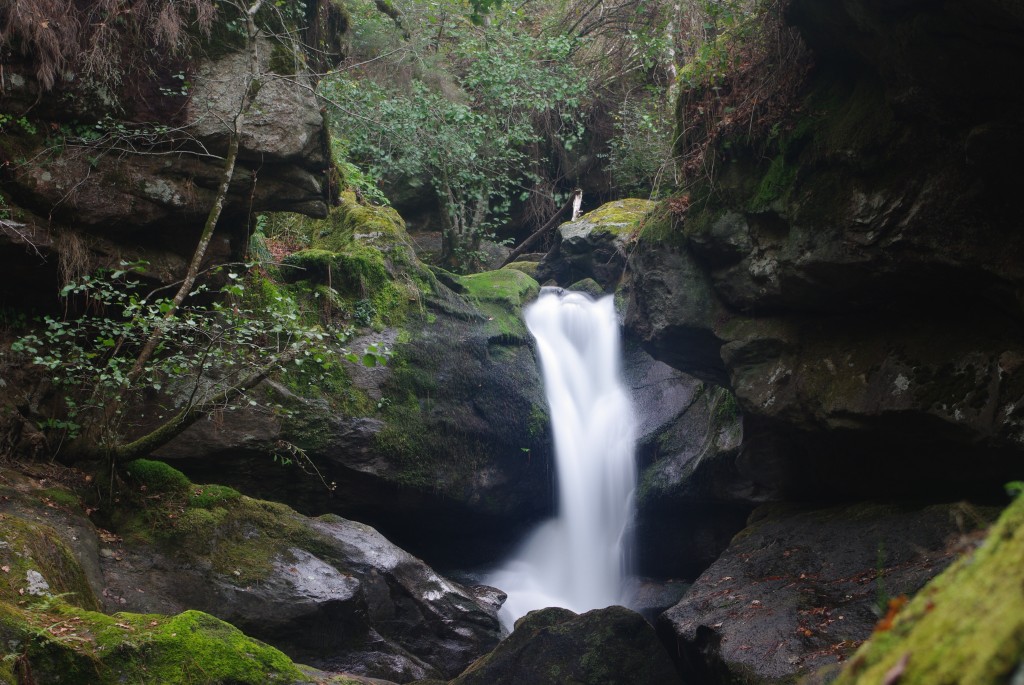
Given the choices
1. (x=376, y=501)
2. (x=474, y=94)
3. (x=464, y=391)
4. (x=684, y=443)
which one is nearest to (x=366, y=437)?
(x=376, y=501)

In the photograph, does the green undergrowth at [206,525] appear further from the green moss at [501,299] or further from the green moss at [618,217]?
the green moss at [618,217]

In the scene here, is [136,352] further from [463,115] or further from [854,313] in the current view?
[854,313]

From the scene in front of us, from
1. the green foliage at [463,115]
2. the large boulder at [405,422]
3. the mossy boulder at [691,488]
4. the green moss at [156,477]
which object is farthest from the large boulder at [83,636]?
the green foliage at [463,115]

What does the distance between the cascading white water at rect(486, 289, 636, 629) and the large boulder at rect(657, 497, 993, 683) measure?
10.0 feet

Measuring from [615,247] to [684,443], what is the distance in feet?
16.5

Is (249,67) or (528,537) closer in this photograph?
(249,67)

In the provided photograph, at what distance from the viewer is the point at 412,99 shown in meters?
14.2

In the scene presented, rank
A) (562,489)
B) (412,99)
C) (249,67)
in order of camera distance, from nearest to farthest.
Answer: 1. (249,67)
2. (562,489)
3. (412,99)

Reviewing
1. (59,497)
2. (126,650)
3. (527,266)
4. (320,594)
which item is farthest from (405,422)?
(527,266)

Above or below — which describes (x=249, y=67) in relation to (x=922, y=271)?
above

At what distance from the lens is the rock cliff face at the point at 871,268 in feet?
19.9

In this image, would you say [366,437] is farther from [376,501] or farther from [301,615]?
[301,615]

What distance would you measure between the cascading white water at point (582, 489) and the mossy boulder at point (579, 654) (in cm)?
246

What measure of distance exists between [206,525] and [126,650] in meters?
3.15
